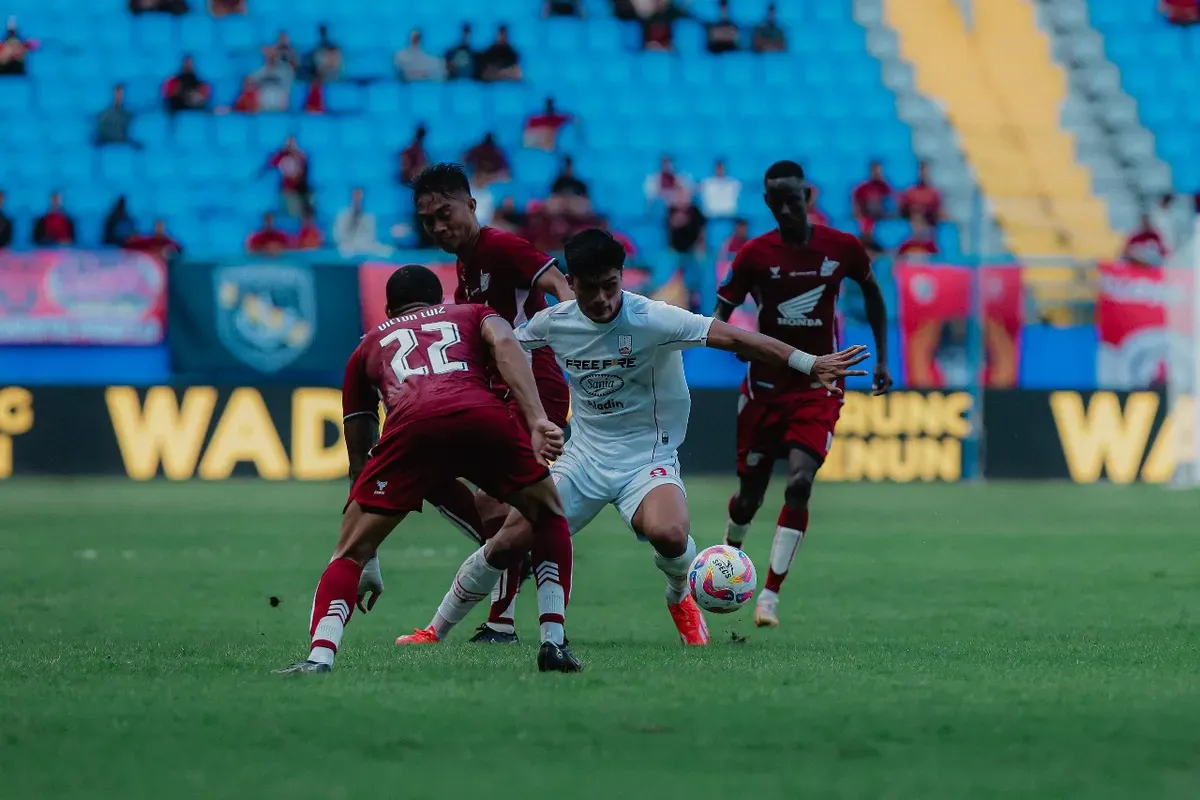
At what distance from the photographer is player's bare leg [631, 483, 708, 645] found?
24.6 ft

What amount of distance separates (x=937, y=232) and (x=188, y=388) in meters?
9.58

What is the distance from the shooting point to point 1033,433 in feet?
63.7

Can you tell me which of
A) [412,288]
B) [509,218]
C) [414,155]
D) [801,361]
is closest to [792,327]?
[801,361]

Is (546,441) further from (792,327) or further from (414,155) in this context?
(414,155)

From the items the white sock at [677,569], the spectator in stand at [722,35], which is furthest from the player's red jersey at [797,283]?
the spectator in stand at [722,35]

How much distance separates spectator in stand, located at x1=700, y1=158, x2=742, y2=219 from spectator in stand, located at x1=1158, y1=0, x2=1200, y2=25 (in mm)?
8525

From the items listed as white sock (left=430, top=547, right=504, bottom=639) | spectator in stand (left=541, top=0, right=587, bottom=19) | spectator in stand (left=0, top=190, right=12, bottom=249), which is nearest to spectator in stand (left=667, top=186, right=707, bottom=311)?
spectator in stand (left=541, top=0, right=587, bottom=19)

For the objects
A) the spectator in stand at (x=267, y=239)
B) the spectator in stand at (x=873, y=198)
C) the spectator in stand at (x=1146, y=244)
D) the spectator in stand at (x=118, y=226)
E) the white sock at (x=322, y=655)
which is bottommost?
the white sock at (x=322, y=655)

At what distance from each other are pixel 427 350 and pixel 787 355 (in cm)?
131

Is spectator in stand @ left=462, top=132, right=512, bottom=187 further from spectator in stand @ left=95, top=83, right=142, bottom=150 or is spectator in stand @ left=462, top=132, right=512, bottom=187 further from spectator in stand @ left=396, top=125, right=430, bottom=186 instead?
spectator in stand @ left=95, top=83, right=142, bottom=150

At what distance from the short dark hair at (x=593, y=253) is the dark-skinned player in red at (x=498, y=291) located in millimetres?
721

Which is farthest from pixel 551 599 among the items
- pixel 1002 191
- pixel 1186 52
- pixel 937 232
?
pixel 1186 52

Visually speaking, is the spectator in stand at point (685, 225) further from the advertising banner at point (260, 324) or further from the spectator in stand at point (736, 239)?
the advertising banner at point (260, 324)

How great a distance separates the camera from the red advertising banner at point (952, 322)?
62.0 ft
